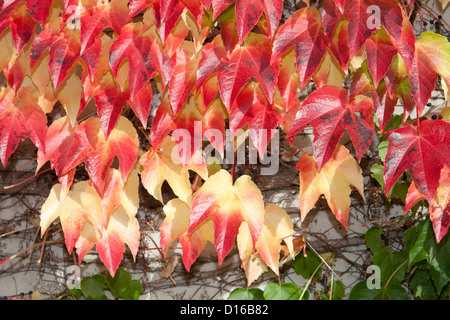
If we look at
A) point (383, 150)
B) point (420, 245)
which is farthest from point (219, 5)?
point (420, 245)

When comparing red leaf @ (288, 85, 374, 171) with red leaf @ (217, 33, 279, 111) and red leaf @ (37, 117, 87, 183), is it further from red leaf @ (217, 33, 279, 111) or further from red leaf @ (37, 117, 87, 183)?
red leaf @ (37, 117, 87, 183)

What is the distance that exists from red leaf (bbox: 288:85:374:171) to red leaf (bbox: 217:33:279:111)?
0.09 metres

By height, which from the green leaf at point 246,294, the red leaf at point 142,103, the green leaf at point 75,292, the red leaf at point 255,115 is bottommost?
the green leaf at point 246,294

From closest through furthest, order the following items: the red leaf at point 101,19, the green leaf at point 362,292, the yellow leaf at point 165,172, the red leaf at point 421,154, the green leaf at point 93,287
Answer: the red leaf at point 421,154 → the red leaf at point 101,19 → the yellow leaf at point 165,172 → the green leaf at point 362,292 → the green leaf at point 93,287

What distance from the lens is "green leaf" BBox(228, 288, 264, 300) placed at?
1312 mm

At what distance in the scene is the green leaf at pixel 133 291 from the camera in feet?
4.57

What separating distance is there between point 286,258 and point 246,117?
0.50 meters

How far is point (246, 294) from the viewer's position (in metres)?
1.32

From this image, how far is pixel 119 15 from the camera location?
1.04m

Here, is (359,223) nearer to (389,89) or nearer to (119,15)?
(389,89)

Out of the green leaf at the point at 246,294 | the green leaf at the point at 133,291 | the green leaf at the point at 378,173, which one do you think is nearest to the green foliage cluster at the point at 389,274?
the green leaf at the point at 246,294

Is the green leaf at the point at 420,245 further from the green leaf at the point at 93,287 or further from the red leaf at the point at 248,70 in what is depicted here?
the green leaf at the point at 93,287

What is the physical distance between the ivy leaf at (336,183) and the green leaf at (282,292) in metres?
0.30
